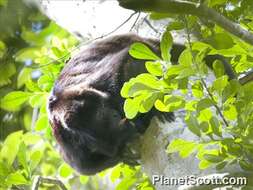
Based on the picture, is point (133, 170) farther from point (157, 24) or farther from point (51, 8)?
point (51, 8)

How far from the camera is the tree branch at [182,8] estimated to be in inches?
40.1

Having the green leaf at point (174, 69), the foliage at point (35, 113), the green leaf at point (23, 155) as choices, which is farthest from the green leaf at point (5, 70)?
the green leaf at point (174, 69)

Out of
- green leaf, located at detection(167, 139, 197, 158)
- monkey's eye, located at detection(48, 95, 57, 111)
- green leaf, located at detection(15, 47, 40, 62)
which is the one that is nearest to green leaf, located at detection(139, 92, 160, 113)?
green leaf, located at detection(167, 139, 197, 158)

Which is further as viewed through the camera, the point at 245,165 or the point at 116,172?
the point at 116,172

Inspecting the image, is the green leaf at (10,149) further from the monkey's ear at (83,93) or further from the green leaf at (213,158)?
the green leaf at (213,158)

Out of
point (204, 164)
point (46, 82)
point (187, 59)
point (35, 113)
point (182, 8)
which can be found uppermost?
point (182, 8)

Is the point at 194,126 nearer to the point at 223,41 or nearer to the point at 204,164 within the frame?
the point at 204,164

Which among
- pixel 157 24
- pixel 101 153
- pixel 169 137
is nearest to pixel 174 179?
pixel 169 137

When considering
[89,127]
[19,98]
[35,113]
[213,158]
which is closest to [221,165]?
[213,158]

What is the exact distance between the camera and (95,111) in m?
1.83

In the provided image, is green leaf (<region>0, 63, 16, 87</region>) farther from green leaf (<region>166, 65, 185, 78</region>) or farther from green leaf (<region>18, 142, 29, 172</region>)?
green leaf (<region>166, 65, 185, 78</region>)

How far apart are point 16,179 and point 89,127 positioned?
30 cm

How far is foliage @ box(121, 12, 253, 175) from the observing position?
1.28 metres

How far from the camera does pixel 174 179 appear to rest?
4.59 ft
